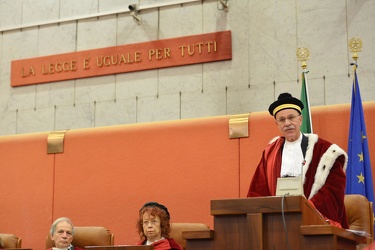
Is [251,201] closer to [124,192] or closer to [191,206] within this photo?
[191,206]

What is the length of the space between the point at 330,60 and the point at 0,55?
4.25 meters

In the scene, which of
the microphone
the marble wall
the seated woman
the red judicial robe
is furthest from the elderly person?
the microphone

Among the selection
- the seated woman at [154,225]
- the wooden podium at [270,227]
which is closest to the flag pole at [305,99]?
the seated woman at [154,225]

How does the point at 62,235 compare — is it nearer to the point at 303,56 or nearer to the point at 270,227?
the point at 270,227

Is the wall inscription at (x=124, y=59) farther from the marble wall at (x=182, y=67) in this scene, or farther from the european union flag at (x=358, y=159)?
the european union flag at (x=358, y=159)

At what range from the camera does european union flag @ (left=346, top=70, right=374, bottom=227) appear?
18.1 ft

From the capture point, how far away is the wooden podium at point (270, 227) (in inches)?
133

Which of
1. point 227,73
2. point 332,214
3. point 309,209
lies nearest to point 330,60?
point 227,73

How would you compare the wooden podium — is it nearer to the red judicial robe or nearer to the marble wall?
the red judicial robe

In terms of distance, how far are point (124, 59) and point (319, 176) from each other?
12.8 ft

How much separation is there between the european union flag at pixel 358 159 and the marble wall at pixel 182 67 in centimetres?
94

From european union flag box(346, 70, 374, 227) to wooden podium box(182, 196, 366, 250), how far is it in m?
1.96

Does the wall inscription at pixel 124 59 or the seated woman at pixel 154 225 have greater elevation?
the wall inscription at pixel 124 59

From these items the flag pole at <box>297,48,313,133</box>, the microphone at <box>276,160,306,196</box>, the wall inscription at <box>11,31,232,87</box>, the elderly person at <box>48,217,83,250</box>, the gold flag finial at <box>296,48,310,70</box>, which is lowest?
the elderly person at <box>48,217,83,250</box>
